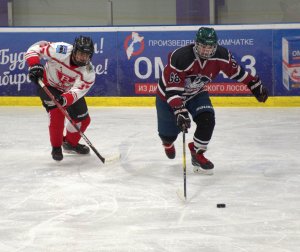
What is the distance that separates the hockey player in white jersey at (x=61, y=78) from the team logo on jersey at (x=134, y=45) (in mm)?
2663

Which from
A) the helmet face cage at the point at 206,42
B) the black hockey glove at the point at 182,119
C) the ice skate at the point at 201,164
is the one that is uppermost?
the helmet face cage at the point at 206,42

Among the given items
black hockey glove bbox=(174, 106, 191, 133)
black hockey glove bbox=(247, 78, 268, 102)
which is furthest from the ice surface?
black hockey glove bbox=(247, 78, 268, 102)

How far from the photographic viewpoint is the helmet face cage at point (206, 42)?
Answer: 13.3ft

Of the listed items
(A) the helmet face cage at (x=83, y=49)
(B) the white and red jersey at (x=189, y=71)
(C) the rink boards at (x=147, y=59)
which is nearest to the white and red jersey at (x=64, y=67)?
(A) the helmet face cage at (x=83, y=49)

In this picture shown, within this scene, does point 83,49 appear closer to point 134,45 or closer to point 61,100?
point 61,100

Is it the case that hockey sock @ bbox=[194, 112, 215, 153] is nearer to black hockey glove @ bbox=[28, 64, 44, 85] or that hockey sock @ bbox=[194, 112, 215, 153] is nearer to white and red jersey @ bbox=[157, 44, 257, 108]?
white and red jersey @ bbox=[157, 44, 257, 108]

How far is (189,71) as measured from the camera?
13.9 feet

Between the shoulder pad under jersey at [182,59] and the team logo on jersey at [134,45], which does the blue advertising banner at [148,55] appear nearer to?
the team logo on jersey at [134,45]

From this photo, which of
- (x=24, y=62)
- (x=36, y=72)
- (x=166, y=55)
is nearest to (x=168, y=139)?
(x=36, y=72)

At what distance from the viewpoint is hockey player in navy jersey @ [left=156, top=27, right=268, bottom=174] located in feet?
13.6

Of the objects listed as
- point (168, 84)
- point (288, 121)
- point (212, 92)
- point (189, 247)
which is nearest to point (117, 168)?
point (168, 84)

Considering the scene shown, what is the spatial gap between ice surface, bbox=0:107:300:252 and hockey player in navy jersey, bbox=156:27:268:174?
239mm

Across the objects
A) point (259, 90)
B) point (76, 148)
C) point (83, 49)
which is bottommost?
point (76, 148)

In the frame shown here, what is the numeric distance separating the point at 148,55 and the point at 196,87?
10.9 ft
